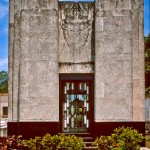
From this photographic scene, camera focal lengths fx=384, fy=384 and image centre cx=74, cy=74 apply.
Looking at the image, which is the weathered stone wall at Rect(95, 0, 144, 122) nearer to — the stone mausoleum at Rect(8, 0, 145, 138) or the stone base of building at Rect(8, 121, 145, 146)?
the stone mausoleum at Rect(8, 0, 145, 138)

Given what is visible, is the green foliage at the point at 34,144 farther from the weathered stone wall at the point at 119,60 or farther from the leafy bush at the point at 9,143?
the weathered stone wall at the point at 119,60

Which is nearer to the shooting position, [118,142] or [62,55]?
[118,142]

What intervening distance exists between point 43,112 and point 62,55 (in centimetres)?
265

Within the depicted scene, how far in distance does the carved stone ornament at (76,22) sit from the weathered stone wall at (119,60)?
1.74 ft

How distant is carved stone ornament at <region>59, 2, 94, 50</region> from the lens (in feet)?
55.7

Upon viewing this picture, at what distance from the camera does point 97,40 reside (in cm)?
1670

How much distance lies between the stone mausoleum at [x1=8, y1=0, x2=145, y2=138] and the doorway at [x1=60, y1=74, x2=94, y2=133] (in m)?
0.05

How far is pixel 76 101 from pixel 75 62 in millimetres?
1936

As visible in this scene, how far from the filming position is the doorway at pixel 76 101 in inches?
673

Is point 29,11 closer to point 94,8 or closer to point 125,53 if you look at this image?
point 94,8

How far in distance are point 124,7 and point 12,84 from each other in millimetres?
5954

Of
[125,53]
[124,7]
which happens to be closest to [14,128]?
[125,53]

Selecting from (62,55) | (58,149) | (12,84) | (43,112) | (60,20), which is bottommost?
(58,149)

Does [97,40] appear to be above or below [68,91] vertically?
above
